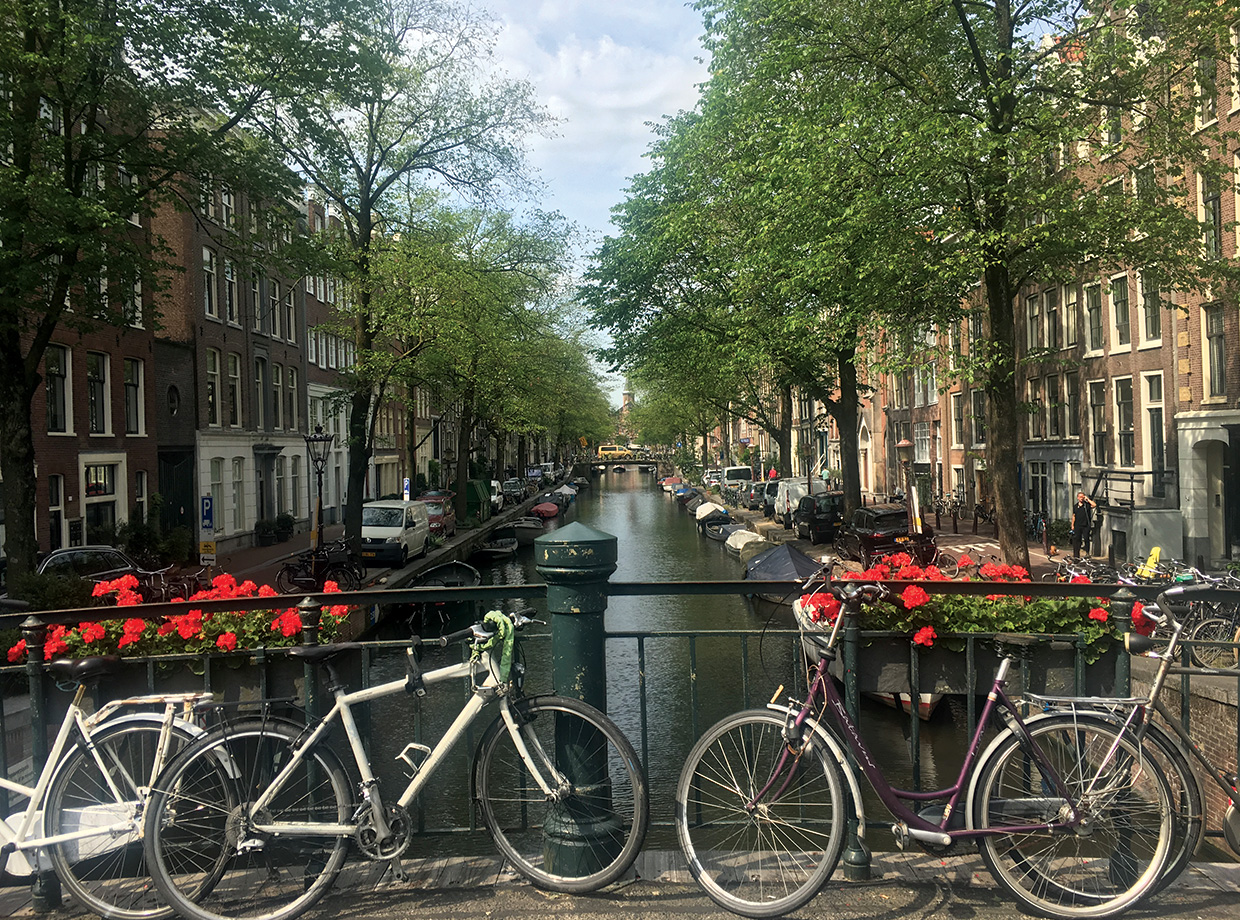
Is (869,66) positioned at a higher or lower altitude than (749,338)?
higher

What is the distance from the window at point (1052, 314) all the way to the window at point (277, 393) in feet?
90.9

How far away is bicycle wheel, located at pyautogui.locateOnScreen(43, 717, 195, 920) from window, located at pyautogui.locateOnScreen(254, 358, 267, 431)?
3137 cm

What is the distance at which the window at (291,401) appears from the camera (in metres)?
36.7

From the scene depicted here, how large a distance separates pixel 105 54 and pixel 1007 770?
1510 centimetres

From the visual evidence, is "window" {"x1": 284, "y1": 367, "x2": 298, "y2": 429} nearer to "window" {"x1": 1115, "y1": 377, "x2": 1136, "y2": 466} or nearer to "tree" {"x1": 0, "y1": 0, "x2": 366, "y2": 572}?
"tree" {"x1": 0, "y1": 0, "x2": 366, "y2": 572}

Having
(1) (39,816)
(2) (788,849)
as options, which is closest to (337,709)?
(1) (39,816)

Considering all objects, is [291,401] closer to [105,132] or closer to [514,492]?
[514,492]

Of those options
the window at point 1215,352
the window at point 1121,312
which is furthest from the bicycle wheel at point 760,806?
the window at point 1121,312

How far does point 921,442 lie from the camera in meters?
43.4

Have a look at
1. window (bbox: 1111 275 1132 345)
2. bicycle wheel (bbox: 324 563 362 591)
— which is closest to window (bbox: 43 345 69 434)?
bicycle wheel (bbox: 324 563 362 591)

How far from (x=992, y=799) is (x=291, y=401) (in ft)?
122

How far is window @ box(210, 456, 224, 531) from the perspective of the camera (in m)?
29.2

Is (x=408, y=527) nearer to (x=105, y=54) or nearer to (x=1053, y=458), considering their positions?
(x=105, y=54)

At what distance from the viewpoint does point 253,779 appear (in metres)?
3.66
